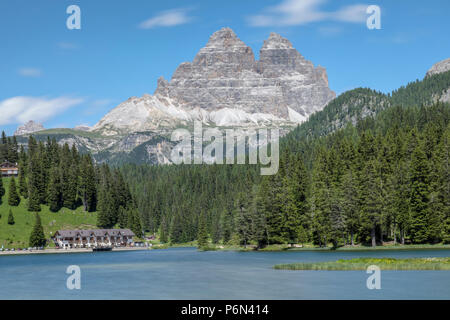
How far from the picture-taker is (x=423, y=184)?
135000mm

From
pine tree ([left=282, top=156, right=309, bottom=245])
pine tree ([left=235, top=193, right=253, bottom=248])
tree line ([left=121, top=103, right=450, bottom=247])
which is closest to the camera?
tree line ([left=121, top=103, right=450, bottom=247])

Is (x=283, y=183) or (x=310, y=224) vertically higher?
(x=283, y=183)

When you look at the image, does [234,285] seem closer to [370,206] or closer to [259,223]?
[370,206]

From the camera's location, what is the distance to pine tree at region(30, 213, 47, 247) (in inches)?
7667

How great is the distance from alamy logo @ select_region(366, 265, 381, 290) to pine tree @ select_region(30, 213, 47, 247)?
466 ft

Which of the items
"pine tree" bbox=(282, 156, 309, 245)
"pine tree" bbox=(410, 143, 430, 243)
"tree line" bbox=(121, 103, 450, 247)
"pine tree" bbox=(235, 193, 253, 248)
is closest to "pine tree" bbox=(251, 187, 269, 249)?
"tree line" bbox=(121, 103, 450, 247)

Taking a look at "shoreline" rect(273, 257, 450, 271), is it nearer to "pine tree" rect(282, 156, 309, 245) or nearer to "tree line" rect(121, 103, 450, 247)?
"tree line" rect(121, 103, 450, 247)

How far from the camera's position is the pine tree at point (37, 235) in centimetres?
Answer: 19475

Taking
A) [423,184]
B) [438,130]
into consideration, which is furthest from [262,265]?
[438,130]

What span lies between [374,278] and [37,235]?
150608 mm

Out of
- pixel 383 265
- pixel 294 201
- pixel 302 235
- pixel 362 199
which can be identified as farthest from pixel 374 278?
pixel 294 201

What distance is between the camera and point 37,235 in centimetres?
19575
